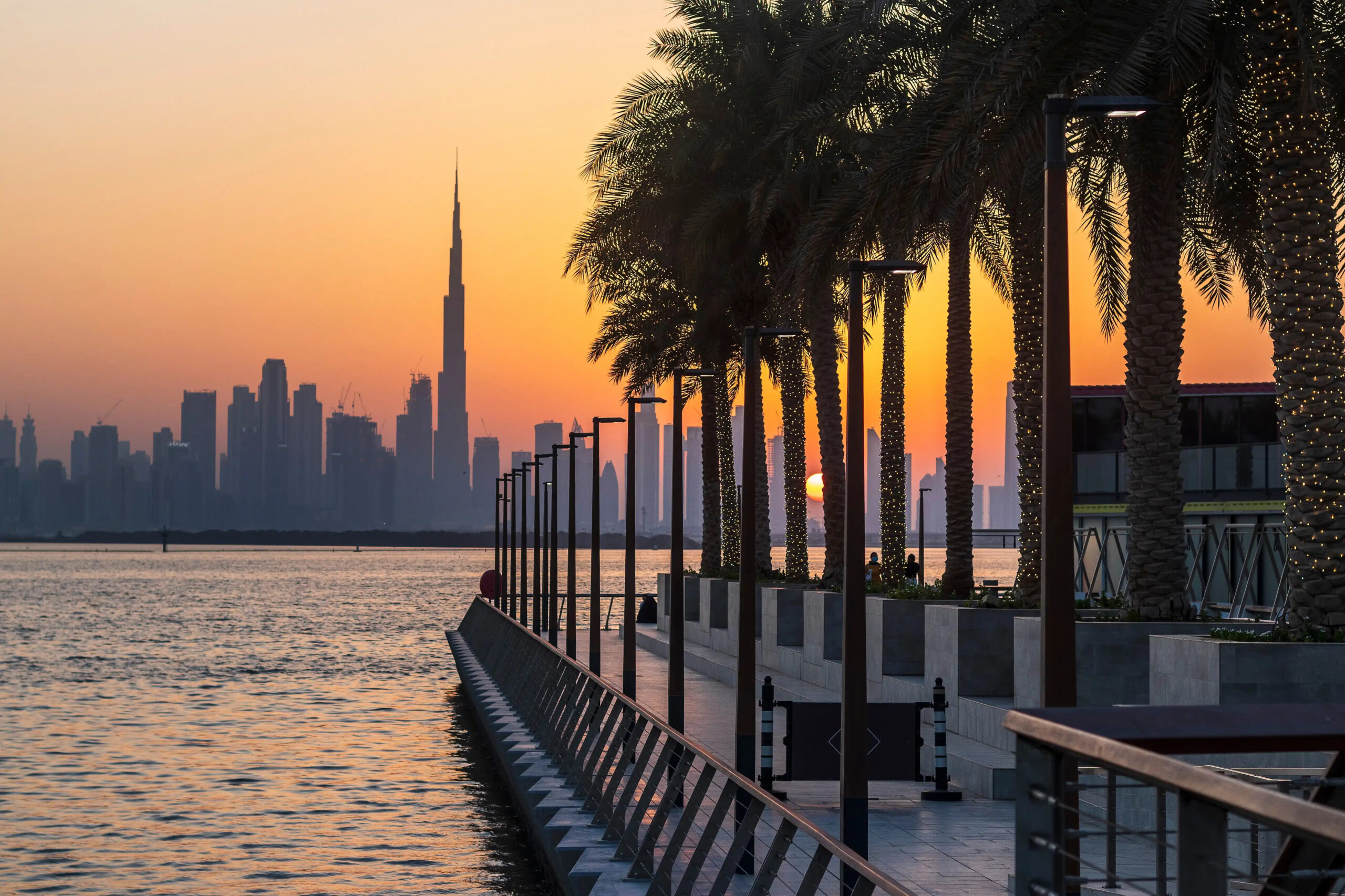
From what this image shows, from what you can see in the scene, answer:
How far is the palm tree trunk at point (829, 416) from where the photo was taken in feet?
115

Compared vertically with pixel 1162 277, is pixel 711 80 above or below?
above

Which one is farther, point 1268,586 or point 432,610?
point 432,610

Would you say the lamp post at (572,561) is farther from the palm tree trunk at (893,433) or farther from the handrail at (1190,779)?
the handrail at (1190,779)

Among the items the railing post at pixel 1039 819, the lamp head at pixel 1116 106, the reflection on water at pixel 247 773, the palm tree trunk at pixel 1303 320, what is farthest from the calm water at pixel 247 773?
the railing post at pixel 1039 819

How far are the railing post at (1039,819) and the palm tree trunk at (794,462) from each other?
35.8 meters

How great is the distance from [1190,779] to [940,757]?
15329 millimetres

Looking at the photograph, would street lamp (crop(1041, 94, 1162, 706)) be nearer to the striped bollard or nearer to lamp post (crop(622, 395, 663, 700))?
the striped bollard

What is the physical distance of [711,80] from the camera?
3494cm

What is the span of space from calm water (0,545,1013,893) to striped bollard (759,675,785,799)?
3.12 meters

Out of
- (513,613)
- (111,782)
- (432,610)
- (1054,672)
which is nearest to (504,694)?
(111,782)

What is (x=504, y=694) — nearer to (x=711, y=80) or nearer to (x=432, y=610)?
(x=711, y=80)

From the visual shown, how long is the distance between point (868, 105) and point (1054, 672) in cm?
1965

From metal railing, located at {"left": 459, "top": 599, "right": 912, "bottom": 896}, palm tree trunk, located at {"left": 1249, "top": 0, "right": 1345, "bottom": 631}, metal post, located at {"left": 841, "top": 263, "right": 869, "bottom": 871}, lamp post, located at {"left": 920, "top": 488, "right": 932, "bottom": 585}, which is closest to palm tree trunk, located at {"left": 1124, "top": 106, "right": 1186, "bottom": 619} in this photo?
palm tree trunk, located at {"left": 1249, "top": 0, "right": 1345, "bottom": 631}

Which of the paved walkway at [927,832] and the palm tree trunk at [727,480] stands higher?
the palm tree trunk at [727,480]
